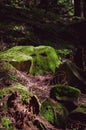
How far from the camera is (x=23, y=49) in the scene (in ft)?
35.0

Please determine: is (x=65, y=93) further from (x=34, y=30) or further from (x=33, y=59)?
(x=34, y=30)

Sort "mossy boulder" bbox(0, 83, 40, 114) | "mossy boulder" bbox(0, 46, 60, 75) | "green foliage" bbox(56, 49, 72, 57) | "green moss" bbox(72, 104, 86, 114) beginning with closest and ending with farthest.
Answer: "mossy boulder" bbox(0, 83, 40, 114) → "green moss" bbox(72, 104, 86, 114) → "mossy boulder" bbox(0, 46, 60, 75) → "green foliage" bbox(56, 49, 72, 57)

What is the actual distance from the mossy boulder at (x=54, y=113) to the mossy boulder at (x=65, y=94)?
393 millimetres

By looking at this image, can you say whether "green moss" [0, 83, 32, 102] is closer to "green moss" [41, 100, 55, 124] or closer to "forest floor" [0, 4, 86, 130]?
"green moss" [41, 100, 55, 124]

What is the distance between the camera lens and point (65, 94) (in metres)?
8.16

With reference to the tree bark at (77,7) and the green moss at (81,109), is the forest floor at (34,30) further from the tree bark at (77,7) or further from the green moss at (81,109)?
the green moss at (81,109)

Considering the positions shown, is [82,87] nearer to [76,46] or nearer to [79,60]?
[79,60]

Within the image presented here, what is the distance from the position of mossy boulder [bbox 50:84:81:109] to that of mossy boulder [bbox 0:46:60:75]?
1.52 metres

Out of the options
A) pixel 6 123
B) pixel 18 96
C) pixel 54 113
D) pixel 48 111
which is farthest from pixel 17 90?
pixel 54 113

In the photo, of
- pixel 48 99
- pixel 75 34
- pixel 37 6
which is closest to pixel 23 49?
pixel 48 99

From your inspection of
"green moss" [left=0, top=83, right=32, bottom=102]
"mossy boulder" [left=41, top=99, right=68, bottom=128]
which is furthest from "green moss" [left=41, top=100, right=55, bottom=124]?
"green moss" [left=0, top=83, right=32, bottom=102]

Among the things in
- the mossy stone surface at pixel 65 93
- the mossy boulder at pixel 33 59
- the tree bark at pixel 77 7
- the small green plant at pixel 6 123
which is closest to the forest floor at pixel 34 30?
the tree bark at pixel 77 7

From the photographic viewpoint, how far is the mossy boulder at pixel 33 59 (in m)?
9.25

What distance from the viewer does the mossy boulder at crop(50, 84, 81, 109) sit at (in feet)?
26.3
